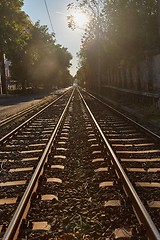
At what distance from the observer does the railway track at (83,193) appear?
4410mm

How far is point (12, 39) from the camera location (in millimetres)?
37844

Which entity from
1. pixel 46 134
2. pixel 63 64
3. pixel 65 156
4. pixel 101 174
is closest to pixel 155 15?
pixel 46 134

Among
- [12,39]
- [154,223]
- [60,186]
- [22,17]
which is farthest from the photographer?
[22,17]

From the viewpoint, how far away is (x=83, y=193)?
19.3 feet

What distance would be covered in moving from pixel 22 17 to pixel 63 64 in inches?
2821

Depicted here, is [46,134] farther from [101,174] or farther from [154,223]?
[154,223]

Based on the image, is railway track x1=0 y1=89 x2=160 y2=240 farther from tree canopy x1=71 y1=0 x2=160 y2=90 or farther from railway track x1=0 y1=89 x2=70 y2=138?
tree canopy x1=71 y1=0 x2=160 y2=90

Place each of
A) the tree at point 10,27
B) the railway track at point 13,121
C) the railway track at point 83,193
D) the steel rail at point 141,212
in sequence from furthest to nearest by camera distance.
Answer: the tree at point 10,27
the railway track at point 13,121
the railway track at point 83,193
the steel rail at point 141,212

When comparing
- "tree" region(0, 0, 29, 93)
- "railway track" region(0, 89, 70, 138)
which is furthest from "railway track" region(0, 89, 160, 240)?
"tree" region(0, 0, 29, 93)

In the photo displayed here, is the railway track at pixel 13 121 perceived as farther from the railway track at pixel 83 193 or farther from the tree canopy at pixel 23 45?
the tree canopy at pixel 23 45

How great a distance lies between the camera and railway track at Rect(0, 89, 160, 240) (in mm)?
4410

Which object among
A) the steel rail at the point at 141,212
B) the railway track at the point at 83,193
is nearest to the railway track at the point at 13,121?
the railway track at the point at 83,193

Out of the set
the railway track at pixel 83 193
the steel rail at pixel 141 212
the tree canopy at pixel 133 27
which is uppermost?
the tree canopy at pixel 133 27

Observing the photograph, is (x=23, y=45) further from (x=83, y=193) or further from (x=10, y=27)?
(x=83, y=193)
